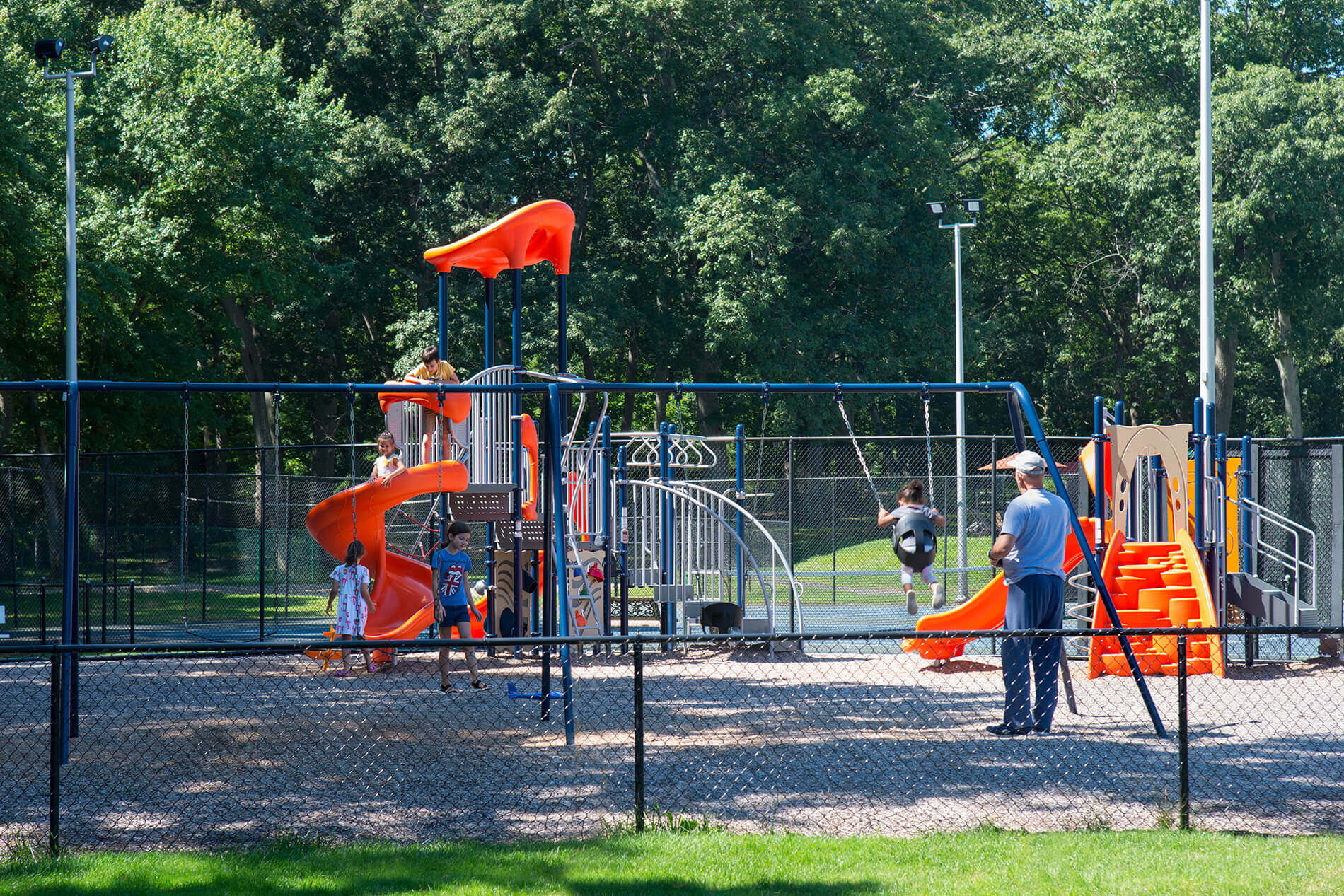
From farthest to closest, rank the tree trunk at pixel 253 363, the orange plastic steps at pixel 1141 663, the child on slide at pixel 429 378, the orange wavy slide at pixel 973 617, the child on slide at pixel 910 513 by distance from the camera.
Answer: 1. the tree trunk at pixel 253 363
2. the orange wavy slide at pixel 973 617
3. the orange plastic steps at pixel 1141 663
4. the child on slide at pixel 429 378
5. the child on slide at pixel 910 513

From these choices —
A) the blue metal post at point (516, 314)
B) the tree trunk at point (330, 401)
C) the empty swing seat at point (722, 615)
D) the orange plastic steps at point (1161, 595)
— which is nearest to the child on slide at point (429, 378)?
the blue metal post at point (516, 314)

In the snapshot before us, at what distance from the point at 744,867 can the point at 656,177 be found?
3043 centimetres

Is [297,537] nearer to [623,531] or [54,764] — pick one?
[623,531]

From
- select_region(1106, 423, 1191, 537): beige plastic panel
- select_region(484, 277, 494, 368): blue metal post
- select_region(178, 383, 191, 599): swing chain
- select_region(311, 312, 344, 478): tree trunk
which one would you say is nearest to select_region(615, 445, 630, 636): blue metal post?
select_region(484, 277, 494, 368): blue metal post

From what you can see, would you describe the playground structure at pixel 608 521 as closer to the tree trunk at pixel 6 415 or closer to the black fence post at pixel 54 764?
the black fence post at pixel 54 764

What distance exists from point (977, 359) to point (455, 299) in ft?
45.2

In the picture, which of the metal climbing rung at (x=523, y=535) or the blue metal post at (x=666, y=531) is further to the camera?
the blue metal post at (x=666, y=531)

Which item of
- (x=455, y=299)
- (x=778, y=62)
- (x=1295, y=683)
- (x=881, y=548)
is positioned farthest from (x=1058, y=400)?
(x=1295, y=683)

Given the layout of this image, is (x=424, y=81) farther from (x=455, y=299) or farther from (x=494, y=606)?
(x=494, y=606)

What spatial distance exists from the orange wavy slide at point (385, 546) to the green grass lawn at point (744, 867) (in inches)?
246

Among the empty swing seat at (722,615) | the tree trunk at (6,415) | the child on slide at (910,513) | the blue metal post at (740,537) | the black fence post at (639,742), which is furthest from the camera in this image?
the tree trunk at (6,415)

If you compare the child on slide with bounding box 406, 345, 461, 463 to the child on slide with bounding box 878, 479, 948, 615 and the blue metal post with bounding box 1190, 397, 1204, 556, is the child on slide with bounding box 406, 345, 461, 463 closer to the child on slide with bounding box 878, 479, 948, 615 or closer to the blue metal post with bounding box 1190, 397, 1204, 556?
the child on slide with bounding box 878, 479, 948, 615

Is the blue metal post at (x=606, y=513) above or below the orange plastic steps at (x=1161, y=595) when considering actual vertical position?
above

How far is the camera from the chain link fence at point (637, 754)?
21.0 ft
